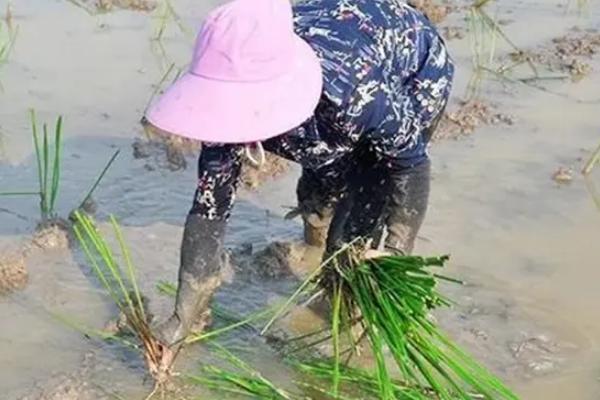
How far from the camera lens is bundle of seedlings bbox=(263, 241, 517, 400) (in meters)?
2.53

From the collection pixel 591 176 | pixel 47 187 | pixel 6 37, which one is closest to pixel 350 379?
pixel 47 187

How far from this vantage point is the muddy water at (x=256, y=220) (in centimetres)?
315

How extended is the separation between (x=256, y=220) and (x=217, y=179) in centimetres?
126

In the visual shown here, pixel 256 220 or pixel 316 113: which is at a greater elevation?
pixel 316 113

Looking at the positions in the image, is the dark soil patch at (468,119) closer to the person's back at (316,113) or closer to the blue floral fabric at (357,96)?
the person's back at (316,113)

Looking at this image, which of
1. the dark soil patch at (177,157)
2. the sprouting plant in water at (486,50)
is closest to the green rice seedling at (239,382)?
the dark soil patch at (177,157)

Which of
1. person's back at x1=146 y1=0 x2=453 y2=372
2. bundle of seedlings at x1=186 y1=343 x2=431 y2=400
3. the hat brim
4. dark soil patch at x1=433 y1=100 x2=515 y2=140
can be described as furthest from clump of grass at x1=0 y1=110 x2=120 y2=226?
dark soil patch at x1=433 y1=100 x2=515 y2=140

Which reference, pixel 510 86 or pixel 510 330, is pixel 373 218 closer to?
pixel 510 330

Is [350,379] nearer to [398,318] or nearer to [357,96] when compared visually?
[398,318]

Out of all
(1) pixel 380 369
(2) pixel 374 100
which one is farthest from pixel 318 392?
(2) pixel 374 100

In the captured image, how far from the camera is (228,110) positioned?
2266 millimetres

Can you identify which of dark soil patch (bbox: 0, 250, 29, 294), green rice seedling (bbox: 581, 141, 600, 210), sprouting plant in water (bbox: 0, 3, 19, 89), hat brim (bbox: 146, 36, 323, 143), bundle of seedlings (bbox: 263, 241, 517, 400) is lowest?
sprouting plant in water (bbox: 0, 3, 19, 89)

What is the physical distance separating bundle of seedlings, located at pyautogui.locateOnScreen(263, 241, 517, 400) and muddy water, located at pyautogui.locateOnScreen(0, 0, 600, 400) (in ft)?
1.24

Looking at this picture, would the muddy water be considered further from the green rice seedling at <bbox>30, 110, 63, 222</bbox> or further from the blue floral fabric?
the blue floral fabric
